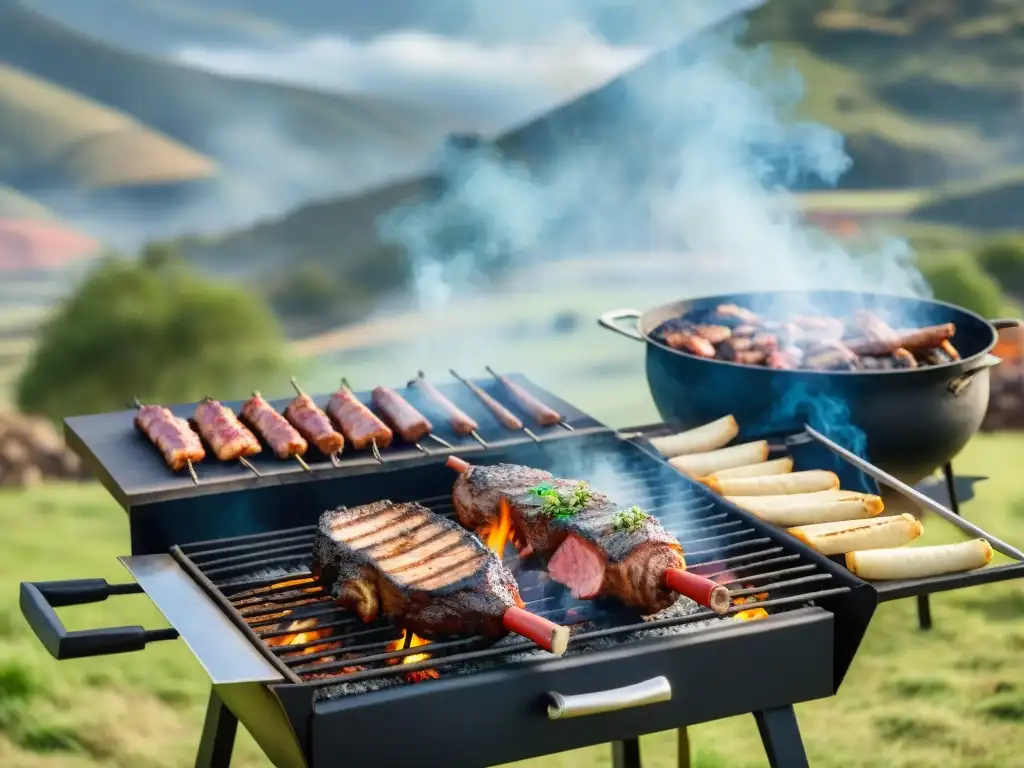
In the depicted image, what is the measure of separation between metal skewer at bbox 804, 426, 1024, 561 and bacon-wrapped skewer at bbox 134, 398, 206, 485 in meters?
1.98

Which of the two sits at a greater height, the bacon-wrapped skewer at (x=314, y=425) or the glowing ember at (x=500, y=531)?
the bacon-wrapped skewer at (x=314, y=425)

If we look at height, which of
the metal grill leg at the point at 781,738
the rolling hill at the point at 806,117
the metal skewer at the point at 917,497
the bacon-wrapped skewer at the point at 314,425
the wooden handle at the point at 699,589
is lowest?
the metal grill leg at the point at 781,738

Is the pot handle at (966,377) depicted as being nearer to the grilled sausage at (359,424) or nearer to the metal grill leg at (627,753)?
the metal grill leg at (627,753)

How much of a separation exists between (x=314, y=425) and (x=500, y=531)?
A: 0.93m

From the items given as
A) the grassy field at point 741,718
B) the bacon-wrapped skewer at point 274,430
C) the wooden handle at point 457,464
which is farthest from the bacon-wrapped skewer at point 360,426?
the grassy field at point 741,718

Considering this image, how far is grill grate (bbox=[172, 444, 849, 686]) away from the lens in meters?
2.73

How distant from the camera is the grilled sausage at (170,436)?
3.78 m

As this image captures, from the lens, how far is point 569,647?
2.77 meters

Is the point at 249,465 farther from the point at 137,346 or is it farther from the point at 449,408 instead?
the point at 137,346

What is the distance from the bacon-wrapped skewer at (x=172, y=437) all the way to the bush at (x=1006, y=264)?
1006cm

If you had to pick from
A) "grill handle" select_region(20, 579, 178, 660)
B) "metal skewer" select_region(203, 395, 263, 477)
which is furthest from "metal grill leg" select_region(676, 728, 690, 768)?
"grill handle" select_region(20, 579, 178, 660)

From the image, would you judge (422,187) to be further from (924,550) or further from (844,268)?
(924,550)

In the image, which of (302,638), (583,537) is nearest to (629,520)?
(583,537)

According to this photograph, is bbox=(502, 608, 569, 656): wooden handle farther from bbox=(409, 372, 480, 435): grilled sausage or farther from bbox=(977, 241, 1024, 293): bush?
bbox=(977, 241, 1024, 293): bush
